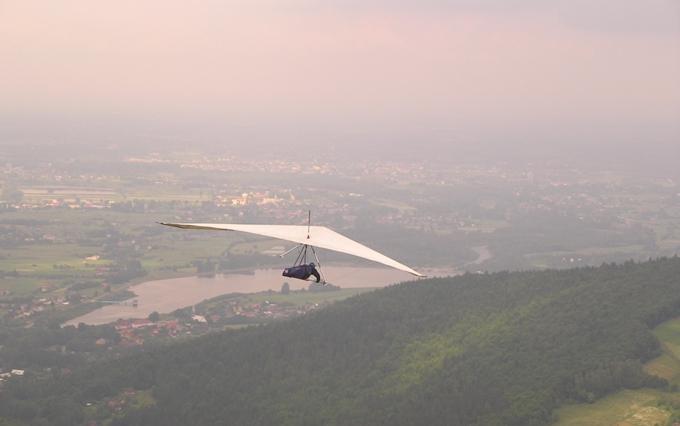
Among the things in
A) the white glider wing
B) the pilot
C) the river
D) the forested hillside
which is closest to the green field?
the forested hillside

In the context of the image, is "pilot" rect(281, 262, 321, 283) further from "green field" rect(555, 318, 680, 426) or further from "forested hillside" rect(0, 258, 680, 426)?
"green field" rect(555, 318, 680, 426)

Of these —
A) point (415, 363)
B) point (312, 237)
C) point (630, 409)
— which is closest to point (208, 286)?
point (415, 363)

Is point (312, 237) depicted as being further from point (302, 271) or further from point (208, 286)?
point (208, 286)

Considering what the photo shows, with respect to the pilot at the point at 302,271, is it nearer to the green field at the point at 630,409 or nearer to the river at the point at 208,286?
the green field at the point at 630,409

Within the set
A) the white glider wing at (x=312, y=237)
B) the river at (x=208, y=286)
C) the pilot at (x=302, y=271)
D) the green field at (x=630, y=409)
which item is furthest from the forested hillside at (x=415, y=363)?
the white glider wing at (x=312, y=237)

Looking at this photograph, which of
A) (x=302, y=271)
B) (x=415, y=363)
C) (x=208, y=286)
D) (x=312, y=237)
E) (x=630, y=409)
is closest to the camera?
(x=312, y=237)

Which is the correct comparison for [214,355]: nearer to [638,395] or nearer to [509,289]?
[509,289]
